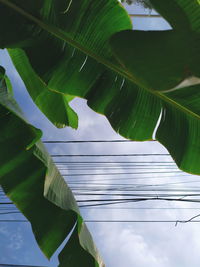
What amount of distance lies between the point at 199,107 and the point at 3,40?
0.90 m

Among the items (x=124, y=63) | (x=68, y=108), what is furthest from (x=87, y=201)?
(x=124, y=63)

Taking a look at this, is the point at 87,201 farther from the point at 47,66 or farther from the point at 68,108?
the point at 47,66

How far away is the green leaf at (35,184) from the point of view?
1.46 m

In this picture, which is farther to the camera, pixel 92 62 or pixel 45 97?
pixel 45 97

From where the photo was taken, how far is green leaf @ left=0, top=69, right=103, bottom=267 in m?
1.46

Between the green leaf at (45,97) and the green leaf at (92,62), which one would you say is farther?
the green leaf at (45,97)

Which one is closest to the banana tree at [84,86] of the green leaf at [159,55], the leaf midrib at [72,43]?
the leaf midrib at [72,43]

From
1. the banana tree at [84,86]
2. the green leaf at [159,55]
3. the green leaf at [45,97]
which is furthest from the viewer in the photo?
the green leaf at [45,97]

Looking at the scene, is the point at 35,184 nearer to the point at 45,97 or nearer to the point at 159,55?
the point at 45,97

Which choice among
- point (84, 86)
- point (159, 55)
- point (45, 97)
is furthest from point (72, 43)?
point (159, 55)

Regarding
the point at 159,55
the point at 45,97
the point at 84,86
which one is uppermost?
the point at 159,55

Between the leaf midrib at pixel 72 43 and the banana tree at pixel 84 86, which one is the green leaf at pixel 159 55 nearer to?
the banana tree at pixel 84 86

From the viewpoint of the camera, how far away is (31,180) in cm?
159

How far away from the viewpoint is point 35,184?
1.59m
